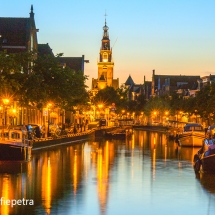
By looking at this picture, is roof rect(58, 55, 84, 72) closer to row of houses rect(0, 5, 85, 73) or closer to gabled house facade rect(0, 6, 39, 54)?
row of houses rect(0, 5, 85, 73)

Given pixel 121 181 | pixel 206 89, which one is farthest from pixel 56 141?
pixel 206 89

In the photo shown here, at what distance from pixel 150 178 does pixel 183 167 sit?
8962mm

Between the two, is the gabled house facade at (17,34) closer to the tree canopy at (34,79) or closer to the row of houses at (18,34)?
the row of houses at (18,34)

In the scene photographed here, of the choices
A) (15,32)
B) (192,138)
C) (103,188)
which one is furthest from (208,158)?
(15,32)

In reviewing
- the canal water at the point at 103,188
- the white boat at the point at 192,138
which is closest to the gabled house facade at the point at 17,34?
the white boat at the point at 192,138

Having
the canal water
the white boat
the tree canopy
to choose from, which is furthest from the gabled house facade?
the canal water

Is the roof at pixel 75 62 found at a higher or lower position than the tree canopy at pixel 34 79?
higher

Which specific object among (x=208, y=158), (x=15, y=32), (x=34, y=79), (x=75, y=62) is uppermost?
(x=15, y=32)

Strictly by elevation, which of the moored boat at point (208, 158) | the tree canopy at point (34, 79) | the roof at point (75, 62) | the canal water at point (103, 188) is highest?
the roof at point (75, 62)

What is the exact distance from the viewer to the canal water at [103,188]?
26.4 m

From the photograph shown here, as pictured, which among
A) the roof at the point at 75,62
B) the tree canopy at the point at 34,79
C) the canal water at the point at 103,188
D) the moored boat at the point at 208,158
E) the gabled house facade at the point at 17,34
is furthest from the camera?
the roof at the point at 75,62

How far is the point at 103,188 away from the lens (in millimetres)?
33156

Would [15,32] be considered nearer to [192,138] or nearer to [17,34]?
[17,34]

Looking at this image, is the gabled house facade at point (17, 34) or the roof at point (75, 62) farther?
the roof at point (75, 62)
